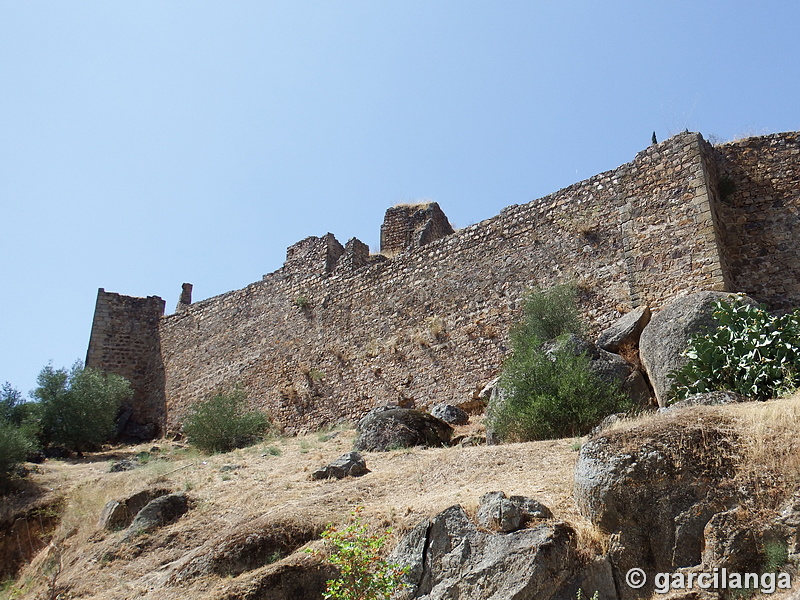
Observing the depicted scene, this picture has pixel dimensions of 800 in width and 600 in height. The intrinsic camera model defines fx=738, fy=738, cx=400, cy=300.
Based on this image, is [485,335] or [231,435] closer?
[485,335]

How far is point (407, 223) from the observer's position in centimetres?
2297

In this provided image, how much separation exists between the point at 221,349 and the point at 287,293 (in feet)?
9.26

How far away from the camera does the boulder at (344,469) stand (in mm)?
9734

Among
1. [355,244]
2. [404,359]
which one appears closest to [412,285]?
[404,359]

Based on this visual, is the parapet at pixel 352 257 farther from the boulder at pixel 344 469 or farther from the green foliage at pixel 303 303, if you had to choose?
the boulder at pixel 344 469

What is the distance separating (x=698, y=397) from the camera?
817cm

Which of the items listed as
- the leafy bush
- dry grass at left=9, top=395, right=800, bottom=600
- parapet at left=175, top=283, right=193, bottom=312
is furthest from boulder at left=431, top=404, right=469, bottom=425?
parapet at left=175, top=283, right=193, bottom=312

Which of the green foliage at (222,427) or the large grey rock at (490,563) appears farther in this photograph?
the green foliage at (222,427)

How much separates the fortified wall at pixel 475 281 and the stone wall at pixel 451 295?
0.10ft

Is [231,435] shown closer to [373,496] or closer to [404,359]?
[404,359]

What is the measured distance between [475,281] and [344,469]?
6.88 meters

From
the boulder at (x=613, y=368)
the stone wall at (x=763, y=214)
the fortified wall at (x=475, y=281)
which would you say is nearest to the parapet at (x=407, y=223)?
the fortified wall at (x=475, y=281)

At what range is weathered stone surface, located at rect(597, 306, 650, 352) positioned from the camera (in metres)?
12.2

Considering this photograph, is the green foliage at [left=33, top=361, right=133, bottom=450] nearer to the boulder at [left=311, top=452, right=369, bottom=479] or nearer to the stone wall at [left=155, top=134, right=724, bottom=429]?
the stone wall at [left=155, top=134, right=724, bottom=429]
